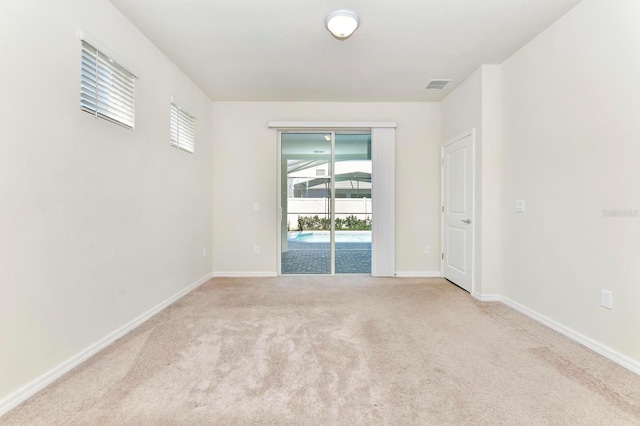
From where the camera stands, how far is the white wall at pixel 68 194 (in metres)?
1.47

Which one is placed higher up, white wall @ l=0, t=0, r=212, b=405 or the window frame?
the window frame

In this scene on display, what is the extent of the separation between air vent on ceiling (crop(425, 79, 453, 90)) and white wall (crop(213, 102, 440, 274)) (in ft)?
1.69

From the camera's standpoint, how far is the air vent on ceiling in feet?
11.4

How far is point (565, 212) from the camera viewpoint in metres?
2.30

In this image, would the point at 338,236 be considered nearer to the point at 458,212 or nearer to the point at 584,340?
the point at 458,212

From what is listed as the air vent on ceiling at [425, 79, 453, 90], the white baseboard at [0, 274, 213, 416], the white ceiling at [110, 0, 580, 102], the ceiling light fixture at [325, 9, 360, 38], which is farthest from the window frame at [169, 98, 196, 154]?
the air vent on ceiling at [425, 79, 453, 90]

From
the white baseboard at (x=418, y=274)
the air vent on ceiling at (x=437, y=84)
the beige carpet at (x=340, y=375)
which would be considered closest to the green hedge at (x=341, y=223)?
the white baseboard at (x=418, y=274)

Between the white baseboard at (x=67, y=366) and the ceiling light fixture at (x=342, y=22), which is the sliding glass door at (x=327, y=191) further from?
the white baseboard at (x=67, y=366)

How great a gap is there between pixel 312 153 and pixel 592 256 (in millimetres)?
3553

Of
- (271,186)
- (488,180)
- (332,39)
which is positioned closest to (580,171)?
(488,180)

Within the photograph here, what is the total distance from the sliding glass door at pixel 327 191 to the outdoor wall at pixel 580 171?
2.03 metres

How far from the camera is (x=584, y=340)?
2.12 m

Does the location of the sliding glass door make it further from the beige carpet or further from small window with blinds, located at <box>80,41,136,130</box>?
small window with blinds, located at <box>80,41,136,130</box>

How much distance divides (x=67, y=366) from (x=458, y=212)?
4100mm
